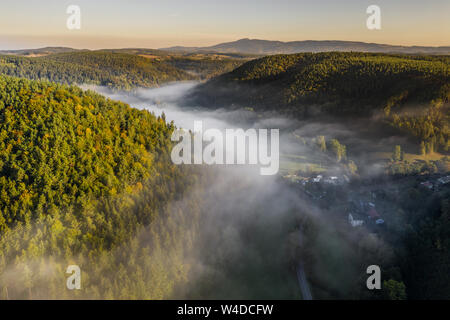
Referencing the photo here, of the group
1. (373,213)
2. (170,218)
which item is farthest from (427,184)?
(170,218)

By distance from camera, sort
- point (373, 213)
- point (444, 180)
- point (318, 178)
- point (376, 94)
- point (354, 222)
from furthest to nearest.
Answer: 1. point (376, 94)
2. point (318, 178)
3. point (444, 180)
4. point (373, 213)
5. point (354, 222)

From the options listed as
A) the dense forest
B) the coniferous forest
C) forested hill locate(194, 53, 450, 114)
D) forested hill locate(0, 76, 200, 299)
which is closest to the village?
the coniferous forest

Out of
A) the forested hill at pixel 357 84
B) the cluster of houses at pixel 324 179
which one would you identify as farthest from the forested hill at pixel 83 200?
the forested hill at pixel 357 84

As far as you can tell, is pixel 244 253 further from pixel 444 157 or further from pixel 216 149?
pixel 444 157

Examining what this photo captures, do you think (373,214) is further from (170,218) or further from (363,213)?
(170,218)

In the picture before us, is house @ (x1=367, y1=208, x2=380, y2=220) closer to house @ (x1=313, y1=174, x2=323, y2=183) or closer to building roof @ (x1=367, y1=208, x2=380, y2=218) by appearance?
building roof @ (x1=367, y1=208, x2=380, y2=218)

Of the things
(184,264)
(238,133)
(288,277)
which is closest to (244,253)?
(288,277)
